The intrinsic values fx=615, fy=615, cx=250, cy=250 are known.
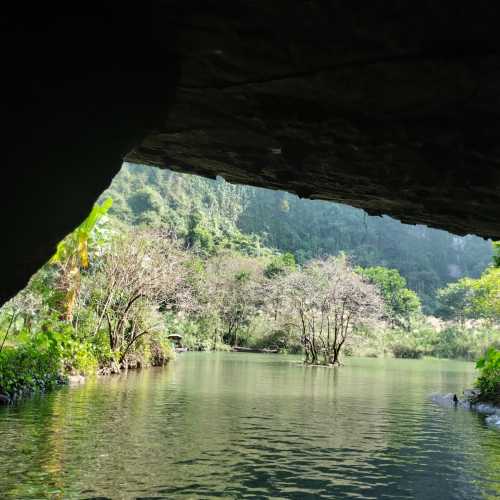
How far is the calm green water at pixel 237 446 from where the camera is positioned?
7.52m

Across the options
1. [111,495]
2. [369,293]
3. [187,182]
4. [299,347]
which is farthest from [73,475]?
[187,182]

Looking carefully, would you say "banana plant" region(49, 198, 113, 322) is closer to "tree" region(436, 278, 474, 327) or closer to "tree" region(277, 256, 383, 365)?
"tree" region(277, 256, 383, 365)

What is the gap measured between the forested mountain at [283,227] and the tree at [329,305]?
30201 millimetres

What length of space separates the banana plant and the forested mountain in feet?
144

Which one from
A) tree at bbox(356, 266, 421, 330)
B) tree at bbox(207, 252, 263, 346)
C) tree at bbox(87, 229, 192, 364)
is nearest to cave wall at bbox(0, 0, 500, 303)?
tree at bbox(87, 229, 192, 364)

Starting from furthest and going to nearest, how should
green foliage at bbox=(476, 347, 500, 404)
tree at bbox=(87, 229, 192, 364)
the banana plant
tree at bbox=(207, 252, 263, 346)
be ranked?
tree at bbox=(207, 252, 263, 346) < tree at bbox=(87, 229, 192, 364) < the banana plant < green foliage at bbox=(476, 347, 500, 404)

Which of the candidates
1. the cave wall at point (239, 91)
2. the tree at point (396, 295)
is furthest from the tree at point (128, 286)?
the tree at point (396, 295)

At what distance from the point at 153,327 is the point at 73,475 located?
650 inches

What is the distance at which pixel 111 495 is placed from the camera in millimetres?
6832

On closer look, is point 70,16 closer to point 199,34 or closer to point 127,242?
point 199,34

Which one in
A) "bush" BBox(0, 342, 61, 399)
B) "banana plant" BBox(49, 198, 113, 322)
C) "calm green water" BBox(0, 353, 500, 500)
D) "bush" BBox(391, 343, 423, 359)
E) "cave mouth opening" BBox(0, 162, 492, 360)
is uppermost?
"cave mouth opening" BBox(0, 162, 492, 360)

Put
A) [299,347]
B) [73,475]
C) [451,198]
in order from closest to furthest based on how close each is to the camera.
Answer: [451,198] < [73,475] < [299,347]

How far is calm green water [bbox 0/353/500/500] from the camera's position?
7.52 meters

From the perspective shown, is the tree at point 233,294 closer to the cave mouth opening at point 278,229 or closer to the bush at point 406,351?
the cave mouth opening at point 278,229
